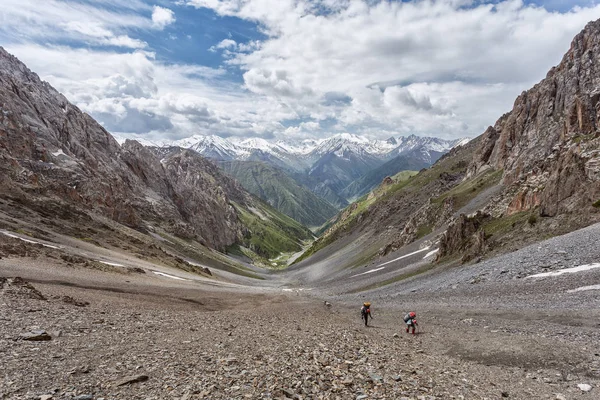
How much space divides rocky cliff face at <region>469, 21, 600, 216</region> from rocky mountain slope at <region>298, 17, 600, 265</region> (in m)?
0.18

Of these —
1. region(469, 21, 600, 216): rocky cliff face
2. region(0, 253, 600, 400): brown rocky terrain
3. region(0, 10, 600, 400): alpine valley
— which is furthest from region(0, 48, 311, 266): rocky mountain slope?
region(469, 21, 600, 216): rocky cliff face

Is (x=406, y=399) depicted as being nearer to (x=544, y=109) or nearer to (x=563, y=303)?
(x=563, y=303)

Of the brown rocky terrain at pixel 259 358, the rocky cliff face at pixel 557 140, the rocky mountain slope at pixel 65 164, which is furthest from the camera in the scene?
the rocky mountain slope at pixel 65 164

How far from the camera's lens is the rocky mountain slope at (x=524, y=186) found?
49.1 metres

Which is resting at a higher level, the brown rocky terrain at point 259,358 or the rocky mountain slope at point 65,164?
the rocky mountain slope at point 65,164

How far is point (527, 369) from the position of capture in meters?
13.7

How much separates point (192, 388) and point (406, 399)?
6.50 metres

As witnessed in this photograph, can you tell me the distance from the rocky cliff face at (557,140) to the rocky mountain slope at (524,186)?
180 mm

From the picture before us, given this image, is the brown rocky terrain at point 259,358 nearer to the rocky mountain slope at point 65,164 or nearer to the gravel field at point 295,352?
the gravel field at point 295,352

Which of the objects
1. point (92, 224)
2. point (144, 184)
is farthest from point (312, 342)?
point (144, 184)

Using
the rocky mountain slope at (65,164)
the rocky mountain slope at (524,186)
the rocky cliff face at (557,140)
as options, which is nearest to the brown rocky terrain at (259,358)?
the rocky mountain slope at (524,186)

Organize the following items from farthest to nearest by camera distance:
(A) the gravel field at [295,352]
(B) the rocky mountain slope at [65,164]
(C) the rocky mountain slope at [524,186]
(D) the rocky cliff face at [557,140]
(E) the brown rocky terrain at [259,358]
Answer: (B) the rocky mountain slope at [65,164], (D) the rocky cliff face at [557,140], (C) the rocky mountain slope at [524,186], (A) the gravel field at [295,352], (E) the brown rocky terrain at [259,358]

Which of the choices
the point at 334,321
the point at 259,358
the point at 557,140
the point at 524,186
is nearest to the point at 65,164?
the point at 334,321

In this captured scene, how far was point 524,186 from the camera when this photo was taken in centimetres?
6712
